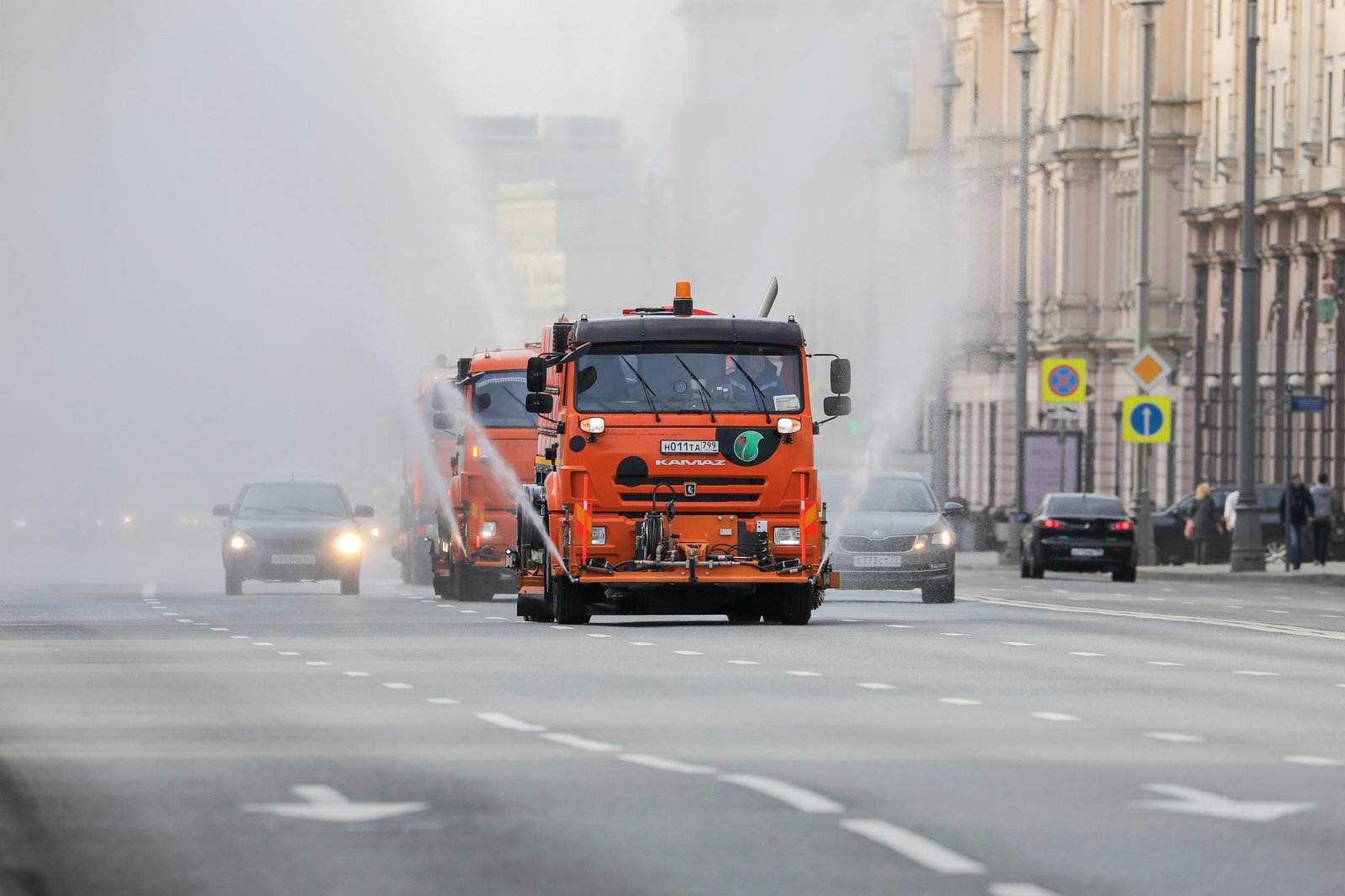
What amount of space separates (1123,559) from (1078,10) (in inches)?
1564

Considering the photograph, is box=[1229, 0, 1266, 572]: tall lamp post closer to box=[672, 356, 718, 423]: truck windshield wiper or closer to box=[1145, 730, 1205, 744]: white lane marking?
box=[672, 356, 718, 423]: truck windshield wiper

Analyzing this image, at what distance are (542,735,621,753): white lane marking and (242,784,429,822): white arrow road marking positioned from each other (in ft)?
7.82

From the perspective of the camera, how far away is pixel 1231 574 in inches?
2154

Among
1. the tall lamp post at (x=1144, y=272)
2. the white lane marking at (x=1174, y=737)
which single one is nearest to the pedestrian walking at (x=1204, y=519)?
the tall lamp post at (x=1144, y=272)

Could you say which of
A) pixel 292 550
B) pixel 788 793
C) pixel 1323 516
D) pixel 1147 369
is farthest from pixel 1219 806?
pixel 1323 516

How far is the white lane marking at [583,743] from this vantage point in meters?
15.5

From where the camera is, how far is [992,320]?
98.0 metres

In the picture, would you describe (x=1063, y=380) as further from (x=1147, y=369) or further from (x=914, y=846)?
(x=914, y=846)

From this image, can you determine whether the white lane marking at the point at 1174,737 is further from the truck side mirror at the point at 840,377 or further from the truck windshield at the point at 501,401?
the truck windshield at the point at 501,401

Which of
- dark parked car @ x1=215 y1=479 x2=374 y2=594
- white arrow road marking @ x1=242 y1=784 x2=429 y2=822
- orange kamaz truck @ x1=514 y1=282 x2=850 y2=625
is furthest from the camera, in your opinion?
dark parked car @ x1=215 y1=479 x2=374 y2=594

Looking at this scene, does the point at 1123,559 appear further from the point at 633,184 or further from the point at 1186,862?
the point at 1186,862

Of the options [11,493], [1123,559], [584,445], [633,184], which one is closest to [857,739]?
[584,445]

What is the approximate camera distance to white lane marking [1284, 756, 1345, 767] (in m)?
15.0

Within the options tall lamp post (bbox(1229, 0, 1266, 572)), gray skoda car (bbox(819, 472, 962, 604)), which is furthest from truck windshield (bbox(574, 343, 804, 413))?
tall lamp post (bbox(1229, 0, 1266, 572))
